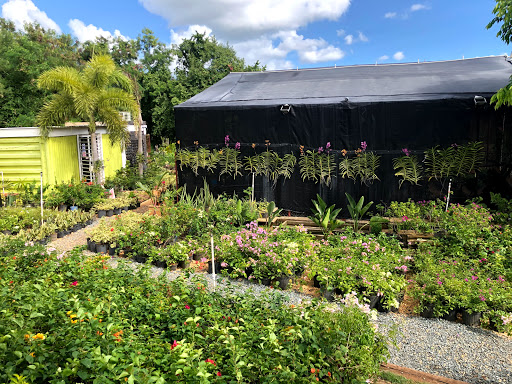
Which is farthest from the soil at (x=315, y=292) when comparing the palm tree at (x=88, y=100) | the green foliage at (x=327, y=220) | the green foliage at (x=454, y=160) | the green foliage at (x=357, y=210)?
the green foliage at (x=454, y=160)

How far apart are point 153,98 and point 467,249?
20.0 m

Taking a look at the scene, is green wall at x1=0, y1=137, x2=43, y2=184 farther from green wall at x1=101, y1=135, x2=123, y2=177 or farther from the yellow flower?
the yellow flower

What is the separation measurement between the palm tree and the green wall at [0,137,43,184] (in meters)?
0.52

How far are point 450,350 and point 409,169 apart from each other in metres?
4.35

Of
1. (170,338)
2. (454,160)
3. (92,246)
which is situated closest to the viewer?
(170,338)

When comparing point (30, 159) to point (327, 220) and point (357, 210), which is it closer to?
point (327, 220)

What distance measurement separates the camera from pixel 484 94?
7027 mm

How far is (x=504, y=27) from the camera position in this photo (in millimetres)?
5668

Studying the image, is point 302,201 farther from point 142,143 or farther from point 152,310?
point 142,143

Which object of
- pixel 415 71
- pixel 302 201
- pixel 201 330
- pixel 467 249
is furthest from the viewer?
pixel 415 71

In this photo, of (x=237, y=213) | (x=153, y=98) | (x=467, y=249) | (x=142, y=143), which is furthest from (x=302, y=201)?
(x=153, y=98)

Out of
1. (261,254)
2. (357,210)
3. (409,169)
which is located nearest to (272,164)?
(357,210)

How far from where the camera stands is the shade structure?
23.4 feet

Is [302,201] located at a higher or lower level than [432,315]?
higher
